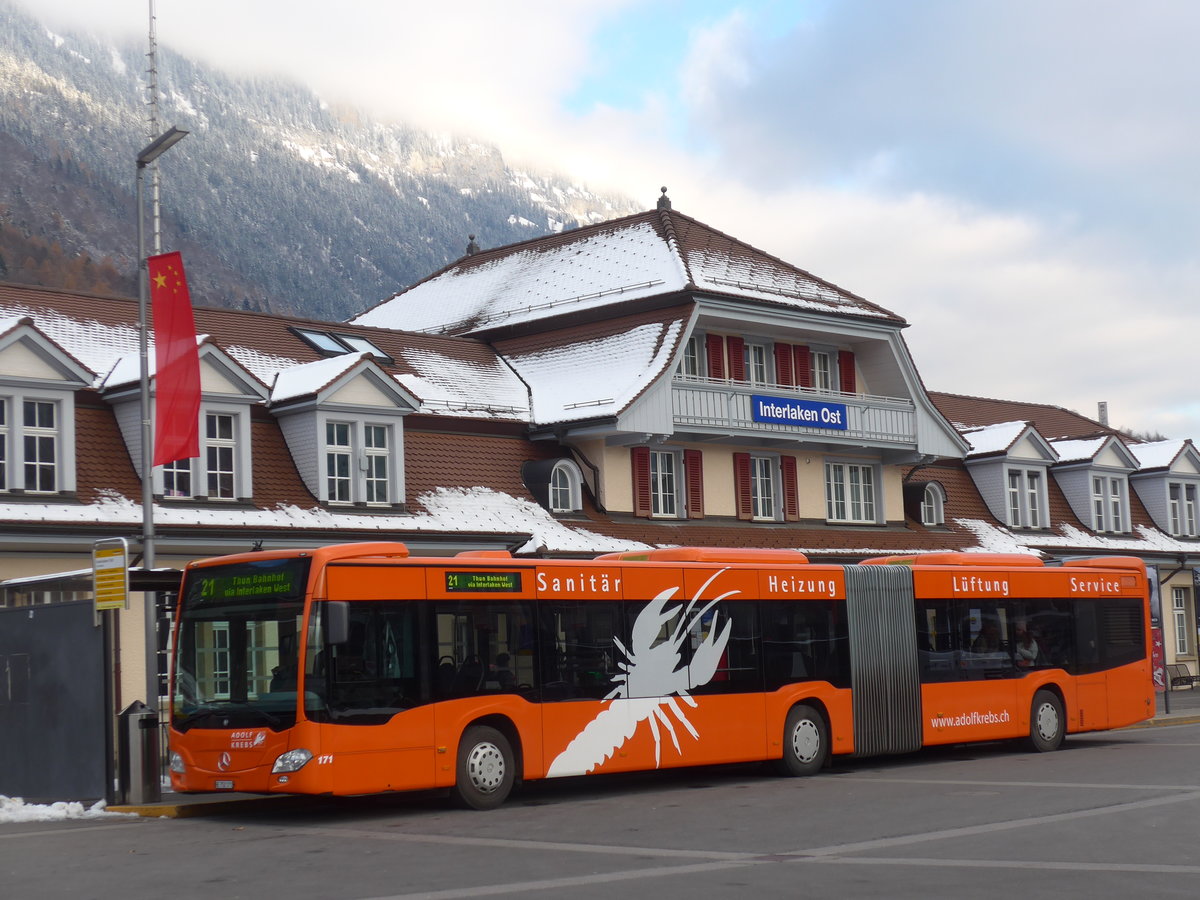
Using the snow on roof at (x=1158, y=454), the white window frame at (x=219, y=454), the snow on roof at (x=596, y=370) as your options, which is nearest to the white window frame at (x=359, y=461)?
the white window frame at (x=219, y=454)

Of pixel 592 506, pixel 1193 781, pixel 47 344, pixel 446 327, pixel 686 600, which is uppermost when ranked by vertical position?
pixel 446 327

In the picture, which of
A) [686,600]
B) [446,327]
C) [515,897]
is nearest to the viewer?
[515,897]

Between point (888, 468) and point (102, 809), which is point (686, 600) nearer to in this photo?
point (102, 809)

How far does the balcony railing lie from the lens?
1347 inches

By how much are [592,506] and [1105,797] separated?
17.4 metres

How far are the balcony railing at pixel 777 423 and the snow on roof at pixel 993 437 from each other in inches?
214

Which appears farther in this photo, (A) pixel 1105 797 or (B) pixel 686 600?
(B) pixel 686 600

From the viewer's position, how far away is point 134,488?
84.0 feet

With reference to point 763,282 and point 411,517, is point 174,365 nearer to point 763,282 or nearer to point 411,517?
point 411,517

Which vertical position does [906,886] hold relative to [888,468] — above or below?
below

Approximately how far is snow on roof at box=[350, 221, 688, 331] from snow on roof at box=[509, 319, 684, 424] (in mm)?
1004

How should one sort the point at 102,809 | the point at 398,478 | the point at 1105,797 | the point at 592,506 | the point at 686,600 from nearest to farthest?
the point at 1105,797
the point at 102,809
the point at 686,600
the point at 398,478
the point at 592,506

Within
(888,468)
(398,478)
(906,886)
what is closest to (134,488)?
(398,478)

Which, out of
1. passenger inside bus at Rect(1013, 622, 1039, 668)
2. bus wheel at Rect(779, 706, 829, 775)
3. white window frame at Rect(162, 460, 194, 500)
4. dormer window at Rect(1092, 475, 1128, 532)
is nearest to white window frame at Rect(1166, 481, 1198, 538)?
dormer window at Rect(1092, 475, 1128, 532)
